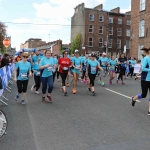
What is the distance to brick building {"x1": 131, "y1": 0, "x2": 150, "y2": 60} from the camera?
31.0 meters

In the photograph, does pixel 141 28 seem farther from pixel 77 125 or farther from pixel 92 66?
pixel 77 125

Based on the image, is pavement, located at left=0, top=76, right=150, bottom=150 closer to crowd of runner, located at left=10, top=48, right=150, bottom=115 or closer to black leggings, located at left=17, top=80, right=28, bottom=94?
black leggings, located at left=17, top=80, right=28, bottom=94

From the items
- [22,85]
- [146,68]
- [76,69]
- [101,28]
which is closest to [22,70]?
[22,85]

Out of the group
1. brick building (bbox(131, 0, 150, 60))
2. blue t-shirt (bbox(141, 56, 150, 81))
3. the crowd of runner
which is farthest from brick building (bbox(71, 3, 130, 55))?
blue t-shirt (bbox(141, 56, 150, 81))

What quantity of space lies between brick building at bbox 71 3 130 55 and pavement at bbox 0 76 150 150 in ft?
153

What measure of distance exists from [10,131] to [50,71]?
382 cm

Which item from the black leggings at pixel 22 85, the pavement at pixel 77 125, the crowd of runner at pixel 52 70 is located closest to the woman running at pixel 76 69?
the crowd of runner at pixel 52 70

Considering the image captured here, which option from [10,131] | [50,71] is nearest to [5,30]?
[50,71]

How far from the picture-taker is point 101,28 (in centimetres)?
5766

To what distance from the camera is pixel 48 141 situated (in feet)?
17.2

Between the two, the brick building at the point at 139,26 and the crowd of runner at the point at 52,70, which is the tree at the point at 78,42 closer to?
the brick building at the point at 139,26

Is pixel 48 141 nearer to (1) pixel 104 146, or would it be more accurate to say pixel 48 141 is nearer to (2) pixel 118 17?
(1) pixel 104 146

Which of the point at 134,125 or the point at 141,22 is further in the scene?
the point at 141,22

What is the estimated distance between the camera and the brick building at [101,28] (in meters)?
56.5
